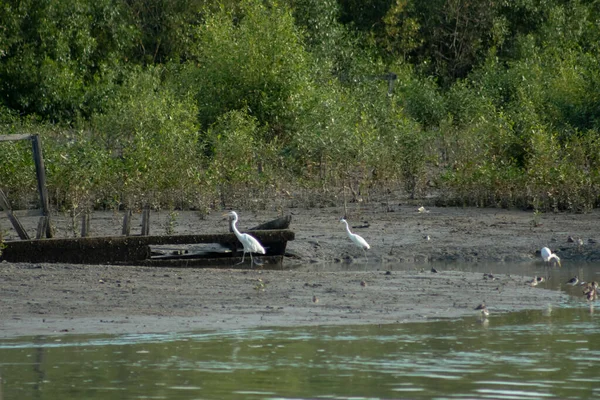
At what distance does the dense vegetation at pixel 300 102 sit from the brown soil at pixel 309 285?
1506mm

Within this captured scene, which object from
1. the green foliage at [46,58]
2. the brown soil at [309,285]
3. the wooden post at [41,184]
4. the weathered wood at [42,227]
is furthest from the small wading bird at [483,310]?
the green foliage at [46,58]

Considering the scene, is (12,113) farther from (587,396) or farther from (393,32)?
(587,396)

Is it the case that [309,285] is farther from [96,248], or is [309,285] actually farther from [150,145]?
[150,145]

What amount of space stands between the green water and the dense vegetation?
7.64 metres

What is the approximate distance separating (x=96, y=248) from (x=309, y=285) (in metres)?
2.86

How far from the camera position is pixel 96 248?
1262 cm

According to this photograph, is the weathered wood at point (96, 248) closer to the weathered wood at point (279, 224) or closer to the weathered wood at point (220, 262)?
the weathered wood at point (220, 262)

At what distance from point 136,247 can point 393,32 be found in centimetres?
2080

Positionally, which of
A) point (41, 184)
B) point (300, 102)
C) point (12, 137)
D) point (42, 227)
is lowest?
point (42, 227)

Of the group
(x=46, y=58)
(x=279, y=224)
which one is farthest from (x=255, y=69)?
(x=279, y=224)

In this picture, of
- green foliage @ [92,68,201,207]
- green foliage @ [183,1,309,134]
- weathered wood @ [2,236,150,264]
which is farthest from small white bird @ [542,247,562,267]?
green foliage @ [183,1,309,134]

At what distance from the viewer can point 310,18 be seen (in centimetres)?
2900

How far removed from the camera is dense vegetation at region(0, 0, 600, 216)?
17766 millimetres

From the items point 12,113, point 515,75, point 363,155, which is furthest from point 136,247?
point 515,75
